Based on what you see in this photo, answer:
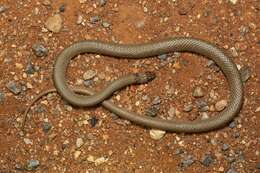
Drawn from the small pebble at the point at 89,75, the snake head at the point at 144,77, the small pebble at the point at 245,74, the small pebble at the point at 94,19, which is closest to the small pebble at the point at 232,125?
the small pebble at the point at 245,74

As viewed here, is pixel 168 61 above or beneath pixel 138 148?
above

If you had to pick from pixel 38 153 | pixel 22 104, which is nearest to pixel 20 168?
pixel 38 153

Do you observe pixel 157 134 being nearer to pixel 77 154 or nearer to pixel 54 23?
pixel 77 154

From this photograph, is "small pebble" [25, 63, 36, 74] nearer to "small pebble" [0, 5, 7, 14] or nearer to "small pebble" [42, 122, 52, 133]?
"small pebble" [42, 122, 52, 133]

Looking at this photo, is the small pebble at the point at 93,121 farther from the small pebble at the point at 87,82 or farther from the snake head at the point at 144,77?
the snake head at the point at 144,77

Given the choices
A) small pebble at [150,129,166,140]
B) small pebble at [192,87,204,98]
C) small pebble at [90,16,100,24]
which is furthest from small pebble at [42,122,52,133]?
small pebble at [192,87,204,98]

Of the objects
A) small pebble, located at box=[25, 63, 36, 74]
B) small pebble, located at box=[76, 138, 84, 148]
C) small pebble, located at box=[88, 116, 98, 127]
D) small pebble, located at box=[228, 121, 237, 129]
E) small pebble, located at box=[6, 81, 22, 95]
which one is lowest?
small pebble, located at box=[76, 138, 84, 148]

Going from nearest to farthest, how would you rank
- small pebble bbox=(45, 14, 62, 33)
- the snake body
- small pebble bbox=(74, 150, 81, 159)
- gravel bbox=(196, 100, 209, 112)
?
the snake body, small pebble bbox=(74, 150, 81, 159), gravel bbox=(196, 100, 209, 112), small pebble bbox=(45, 14, 62, 33)

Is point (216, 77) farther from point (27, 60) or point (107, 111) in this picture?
point (27, 60)
